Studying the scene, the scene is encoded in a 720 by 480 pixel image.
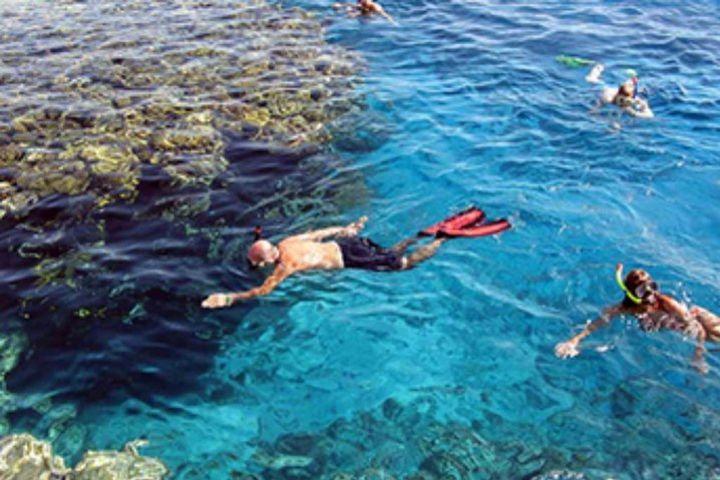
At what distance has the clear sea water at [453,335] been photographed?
6895 millimetres

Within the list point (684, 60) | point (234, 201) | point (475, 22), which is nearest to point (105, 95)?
point (234, 201)

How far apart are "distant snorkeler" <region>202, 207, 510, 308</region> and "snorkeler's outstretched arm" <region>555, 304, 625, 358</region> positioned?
2.23 metres

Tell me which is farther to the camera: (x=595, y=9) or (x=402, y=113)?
(x=595, y=9)

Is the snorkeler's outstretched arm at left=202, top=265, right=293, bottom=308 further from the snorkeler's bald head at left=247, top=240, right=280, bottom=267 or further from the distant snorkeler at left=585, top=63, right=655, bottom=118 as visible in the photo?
the distant snorkeler at left=585, top=63, right=655, bottom=118

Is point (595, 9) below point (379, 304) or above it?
above

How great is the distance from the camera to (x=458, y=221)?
9586 millimetres

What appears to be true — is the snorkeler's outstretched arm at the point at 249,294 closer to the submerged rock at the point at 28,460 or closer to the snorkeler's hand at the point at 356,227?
the snorkeler's hand at the point at 356,227

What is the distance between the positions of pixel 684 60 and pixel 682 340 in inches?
433

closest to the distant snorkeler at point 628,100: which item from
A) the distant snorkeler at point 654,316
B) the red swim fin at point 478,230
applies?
the red swim fin at point 478,230

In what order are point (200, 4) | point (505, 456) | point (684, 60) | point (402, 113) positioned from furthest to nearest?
point (200, 4), point (684, 60), point (402, 113), point (505, 456)

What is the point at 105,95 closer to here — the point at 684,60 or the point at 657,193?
the point at 657,193

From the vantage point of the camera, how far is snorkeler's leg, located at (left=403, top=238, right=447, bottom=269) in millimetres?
9250

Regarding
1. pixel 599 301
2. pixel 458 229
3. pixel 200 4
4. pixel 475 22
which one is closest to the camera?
pixel 599 301

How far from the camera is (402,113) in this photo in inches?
549
